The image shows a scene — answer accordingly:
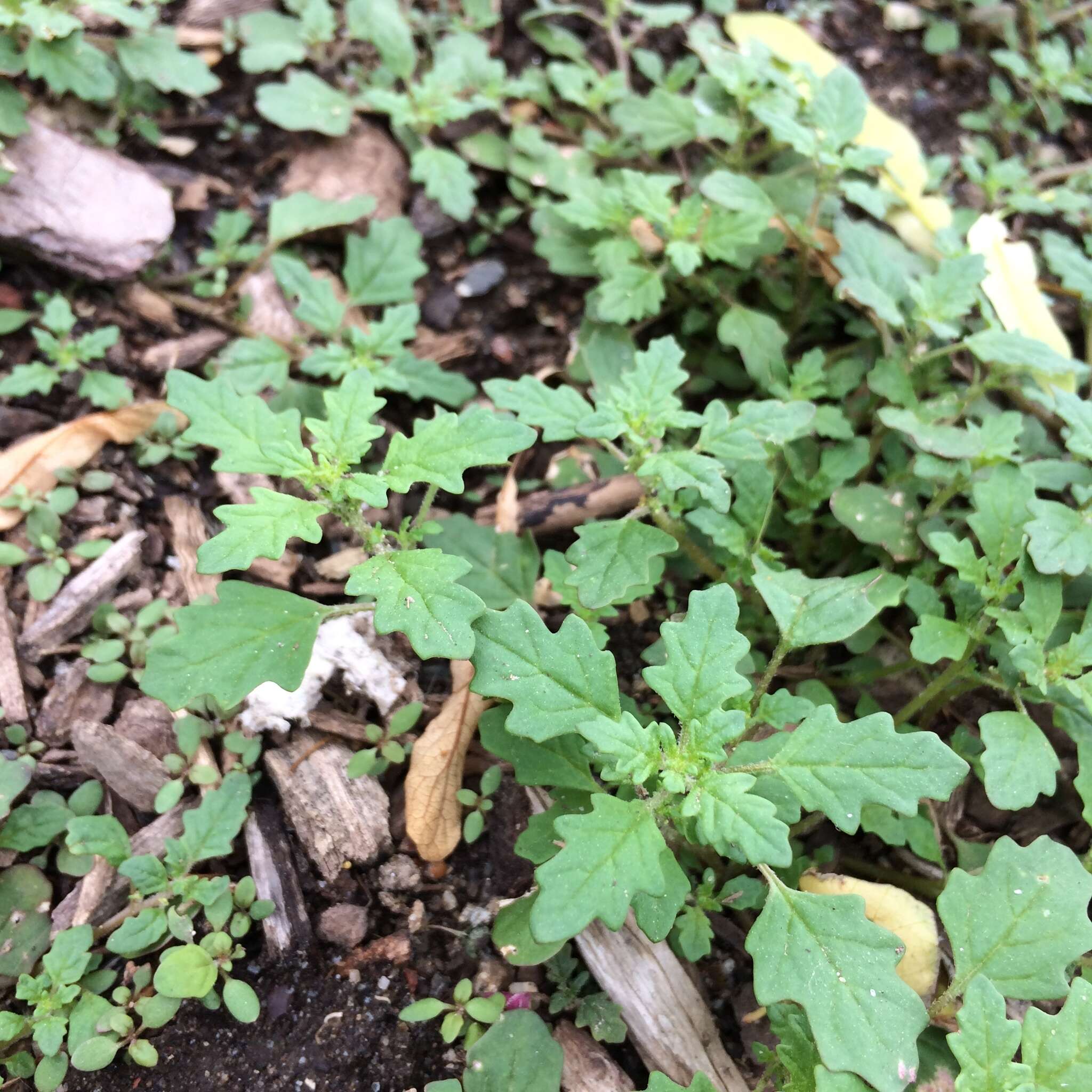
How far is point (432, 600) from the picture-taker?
203 cm

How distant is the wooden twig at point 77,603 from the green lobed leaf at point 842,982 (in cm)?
207

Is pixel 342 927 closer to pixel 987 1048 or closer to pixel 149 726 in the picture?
pixel 149 726

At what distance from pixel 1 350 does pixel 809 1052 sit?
126 inches

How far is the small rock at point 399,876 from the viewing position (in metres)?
2.42

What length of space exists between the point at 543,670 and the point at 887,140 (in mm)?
2851

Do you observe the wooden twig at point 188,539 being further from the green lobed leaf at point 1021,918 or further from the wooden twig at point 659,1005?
the green lobed leaf at point 1021,918

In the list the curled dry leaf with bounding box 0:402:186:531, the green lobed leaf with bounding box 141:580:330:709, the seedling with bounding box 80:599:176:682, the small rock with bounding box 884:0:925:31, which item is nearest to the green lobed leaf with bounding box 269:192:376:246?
the curled dry leaf with bounding box 0:402:186:531

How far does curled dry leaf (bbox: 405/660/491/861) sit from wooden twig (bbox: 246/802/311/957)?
34cm

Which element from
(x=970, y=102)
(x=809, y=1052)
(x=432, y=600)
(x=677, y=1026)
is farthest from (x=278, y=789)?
(x=970, y=102)

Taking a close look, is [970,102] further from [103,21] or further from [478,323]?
[103,21]

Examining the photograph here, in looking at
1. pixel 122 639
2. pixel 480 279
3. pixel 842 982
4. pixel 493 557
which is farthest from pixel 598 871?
pixel 480 279

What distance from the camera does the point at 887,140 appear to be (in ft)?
11.8

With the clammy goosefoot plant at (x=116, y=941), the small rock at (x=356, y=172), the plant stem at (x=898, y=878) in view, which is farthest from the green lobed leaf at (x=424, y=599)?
the small rock at (x=356, y=172)

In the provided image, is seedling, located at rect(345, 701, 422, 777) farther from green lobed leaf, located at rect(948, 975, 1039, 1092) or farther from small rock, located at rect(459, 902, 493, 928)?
green lobed leaf, located at rect(948, 975, 1039, 1092)
